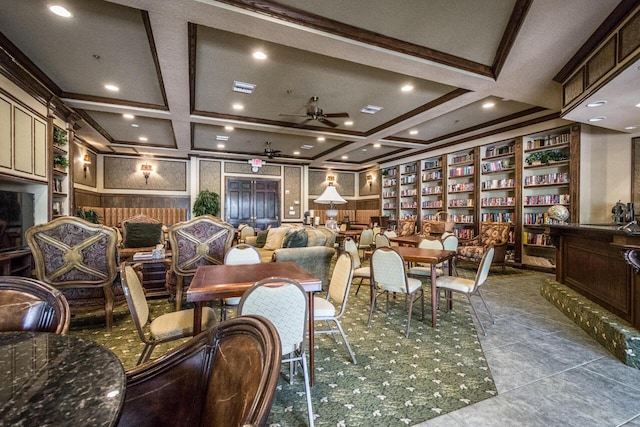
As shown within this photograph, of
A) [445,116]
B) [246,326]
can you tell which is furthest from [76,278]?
[445,116]

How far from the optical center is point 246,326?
0.80 m

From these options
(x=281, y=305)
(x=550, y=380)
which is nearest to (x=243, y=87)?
(x=281, y=305)

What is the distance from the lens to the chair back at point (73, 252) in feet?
9.50

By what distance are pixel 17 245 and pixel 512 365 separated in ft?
18.4

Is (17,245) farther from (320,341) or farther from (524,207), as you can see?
(524,207)

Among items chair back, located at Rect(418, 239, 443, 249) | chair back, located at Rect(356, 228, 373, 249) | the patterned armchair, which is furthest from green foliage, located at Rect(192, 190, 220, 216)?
the patterned armchair

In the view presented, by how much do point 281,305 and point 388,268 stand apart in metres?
1.66

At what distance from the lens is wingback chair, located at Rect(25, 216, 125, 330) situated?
290 centimetres

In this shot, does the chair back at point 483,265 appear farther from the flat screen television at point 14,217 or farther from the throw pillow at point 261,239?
the flat screen television at point 14,217

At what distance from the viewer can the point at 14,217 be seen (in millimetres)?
3719

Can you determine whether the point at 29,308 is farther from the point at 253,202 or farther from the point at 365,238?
the point at 253,202

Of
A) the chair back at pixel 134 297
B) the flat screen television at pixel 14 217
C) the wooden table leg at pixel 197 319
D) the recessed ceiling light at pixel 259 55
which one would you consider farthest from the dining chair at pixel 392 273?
the flat screen television at pixel 14 217

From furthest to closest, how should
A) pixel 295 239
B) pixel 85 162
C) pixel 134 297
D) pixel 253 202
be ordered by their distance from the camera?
pixel 253 202, pixel 85 162, pixel 295 239, pixel 134 297

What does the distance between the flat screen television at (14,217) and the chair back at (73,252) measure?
114 centimetres
